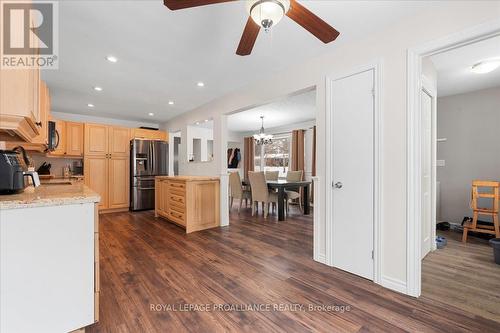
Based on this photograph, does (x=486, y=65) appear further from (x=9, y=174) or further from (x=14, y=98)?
(x=9, y=174)

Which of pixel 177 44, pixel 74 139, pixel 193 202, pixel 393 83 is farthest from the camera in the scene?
pixel 74 139

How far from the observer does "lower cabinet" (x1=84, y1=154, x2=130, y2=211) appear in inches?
195

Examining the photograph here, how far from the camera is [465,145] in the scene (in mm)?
3826

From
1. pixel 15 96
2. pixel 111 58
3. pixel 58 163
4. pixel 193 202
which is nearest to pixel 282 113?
pixel 193 202

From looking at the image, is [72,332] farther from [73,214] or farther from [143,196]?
[143,196]

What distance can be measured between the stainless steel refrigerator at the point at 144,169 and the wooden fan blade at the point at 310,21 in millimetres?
4789

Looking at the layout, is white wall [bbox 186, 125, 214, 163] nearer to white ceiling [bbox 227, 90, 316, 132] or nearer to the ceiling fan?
white ceiling [bbox 227, 90, 316, 132]

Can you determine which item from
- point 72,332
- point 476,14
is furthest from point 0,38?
point 476,14

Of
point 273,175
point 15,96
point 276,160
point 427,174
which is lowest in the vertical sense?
point 273,175

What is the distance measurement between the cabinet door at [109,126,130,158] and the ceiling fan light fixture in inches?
198

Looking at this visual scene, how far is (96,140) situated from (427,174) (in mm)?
6071

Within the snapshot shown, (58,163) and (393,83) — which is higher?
(393,83)

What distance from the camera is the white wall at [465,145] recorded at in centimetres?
356

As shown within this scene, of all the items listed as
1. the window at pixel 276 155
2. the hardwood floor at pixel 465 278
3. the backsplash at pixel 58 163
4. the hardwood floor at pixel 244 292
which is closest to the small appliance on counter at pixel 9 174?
the hardwood floor at pixel 244 292
